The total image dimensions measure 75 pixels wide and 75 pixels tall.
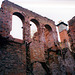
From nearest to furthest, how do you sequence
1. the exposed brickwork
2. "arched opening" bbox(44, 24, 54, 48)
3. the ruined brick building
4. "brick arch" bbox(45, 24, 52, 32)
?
the ruined brick building, "arched opening" bbox(44, 24, 54, 48), "brick arch" bbox(45, 24, 52, 32), the exposed brickwork

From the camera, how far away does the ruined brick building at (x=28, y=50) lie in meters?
5.80

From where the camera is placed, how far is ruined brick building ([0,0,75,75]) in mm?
5800

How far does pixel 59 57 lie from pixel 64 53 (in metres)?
0.99

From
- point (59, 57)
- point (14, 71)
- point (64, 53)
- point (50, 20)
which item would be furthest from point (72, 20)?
point (14, 71)

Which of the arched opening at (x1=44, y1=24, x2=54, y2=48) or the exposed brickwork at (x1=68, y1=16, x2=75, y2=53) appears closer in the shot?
the arched opening at (x1=44, y1=24, x2=54, y2=48)

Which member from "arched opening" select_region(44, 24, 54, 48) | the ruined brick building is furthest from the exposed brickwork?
"arched opening" select_region(44, 24, 54, 48)

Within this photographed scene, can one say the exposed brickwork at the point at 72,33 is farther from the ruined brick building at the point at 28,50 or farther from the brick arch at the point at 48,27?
the brick arch at the point at 48,27

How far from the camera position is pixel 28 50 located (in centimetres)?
676

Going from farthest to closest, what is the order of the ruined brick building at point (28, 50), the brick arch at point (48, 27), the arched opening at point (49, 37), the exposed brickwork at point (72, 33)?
the exposed brickwork at point (72, 33)
the brick arch at point (48, 27)
the arched opening at point (49, 37)
the ruined brick building at point (28, 50)

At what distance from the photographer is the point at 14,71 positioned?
5598 mm

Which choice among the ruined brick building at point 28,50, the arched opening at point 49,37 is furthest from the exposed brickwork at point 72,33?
the arched opening at point 49,37

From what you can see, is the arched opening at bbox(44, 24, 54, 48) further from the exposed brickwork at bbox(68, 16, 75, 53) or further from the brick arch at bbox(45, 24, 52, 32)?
the exposed brickwork at bbox(68, 16, 75, 53)

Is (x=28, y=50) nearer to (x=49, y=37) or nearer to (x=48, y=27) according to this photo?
(x=49, y=37)

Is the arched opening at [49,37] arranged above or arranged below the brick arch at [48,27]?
below
